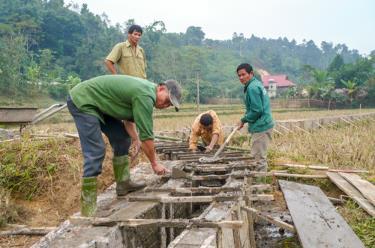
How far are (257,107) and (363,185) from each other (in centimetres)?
184

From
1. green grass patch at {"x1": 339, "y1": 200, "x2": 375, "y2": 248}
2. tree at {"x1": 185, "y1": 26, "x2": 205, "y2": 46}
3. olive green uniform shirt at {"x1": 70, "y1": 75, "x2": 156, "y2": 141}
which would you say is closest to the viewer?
olive green uniform shirt at {"x1": 70, "y1": 75, "x2": 156, "y2": 141}

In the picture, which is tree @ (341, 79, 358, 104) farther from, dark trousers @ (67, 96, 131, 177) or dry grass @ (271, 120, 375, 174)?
dark trousers @ (67, 96, 131, 177)

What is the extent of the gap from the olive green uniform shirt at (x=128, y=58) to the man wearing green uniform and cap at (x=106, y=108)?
93.8 inches

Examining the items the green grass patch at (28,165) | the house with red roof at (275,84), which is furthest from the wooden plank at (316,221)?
the house with red roof at (275,84)

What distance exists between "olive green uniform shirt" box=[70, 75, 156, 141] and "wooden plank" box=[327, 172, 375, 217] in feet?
10.0

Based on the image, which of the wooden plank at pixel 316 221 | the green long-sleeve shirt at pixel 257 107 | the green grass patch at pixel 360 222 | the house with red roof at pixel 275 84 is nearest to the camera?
the wooden plank at pixel 316 221

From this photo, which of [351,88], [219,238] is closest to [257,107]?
[219,238]

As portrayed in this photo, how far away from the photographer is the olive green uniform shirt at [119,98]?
3.21m

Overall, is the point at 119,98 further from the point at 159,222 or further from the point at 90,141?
the point at 159,222

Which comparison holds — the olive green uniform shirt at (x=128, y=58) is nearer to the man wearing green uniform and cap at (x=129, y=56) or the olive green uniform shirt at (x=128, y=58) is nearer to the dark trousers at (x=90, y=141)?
the man wearing green uniform and cap at (x=129, y=56)

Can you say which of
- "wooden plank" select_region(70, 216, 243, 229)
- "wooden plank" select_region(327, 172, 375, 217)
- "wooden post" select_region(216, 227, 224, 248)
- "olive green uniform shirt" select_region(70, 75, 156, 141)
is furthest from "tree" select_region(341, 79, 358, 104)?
"wooden plank" select_region(70, 216, 243, 229)

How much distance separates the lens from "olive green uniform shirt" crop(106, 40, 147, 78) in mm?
5766

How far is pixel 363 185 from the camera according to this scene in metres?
5.60

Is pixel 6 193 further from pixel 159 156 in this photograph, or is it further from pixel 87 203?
pixel 159 156
